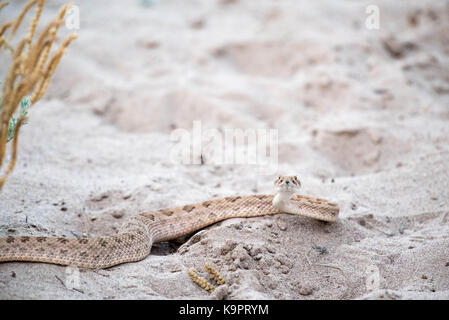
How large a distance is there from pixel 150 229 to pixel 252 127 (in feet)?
13.1

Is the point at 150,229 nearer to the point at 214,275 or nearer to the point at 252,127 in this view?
the point at 214,275

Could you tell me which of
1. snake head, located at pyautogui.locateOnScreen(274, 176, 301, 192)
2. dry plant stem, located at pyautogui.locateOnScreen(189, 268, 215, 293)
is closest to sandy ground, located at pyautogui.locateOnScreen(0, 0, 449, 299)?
dry plant stem, located at pyautogui.locateOnScreen(189, 268, 215, 293)

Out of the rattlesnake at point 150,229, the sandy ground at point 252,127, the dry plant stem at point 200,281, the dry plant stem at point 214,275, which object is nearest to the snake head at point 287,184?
the rattlesnake at point 150,229

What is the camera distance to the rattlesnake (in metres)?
4.51

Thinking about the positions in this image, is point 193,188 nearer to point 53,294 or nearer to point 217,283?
point 217,283

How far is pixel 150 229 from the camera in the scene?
5363 millimetres

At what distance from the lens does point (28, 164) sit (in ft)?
23.2

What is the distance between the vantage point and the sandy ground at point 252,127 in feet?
15.2

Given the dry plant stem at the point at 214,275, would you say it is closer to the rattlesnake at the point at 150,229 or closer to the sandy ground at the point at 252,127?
the sandy ground at the point at 252,127

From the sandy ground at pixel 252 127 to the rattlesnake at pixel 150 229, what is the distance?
122 millimetres

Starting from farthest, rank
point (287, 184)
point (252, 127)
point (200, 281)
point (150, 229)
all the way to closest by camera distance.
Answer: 1. point (252, 127)
2. point (150, 229)
3. point (287, 184)
4. point (200, 281)

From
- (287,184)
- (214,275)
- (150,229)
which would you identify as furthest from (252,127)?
(214,275)
